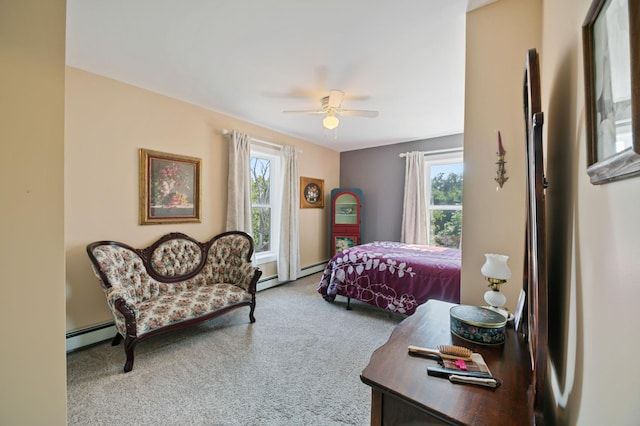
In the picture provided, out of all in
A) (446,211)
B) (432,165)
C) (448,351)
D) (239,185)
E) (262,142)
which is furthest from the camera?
(432,165)

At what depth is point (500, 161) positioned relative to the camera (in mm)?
1517

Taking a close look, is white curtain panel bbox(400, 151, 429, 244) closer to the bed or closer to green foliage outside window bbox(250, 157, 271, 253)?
the bed

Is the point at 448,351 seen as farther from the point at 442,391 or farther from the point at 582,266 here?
the point at 582,266

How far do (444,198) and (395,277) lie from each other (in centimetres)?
222

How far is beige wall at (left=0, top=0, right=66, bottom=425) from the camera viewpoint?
1017mm

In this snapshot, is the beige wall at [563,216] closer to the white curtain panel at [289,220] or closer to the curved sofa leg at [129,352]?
the curved sofa leg at [129,352]

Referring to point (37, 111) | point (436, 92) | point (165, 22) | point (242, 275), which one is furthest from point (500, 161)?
point (242, 275)

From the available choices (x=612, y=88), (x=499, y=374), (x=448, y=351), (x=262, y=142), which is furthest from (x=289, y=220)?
(x=612, y=88)

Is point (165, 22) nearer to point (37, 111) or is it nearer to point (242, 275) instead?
point (37, 111)

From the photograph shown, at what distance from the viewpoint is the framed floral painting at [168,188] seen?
2.92m

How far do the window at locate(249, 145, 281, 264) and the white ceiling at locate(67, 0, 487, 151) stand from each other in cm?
111

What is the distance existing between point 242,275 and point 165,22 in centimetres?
250

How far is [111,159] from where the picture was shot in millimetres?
2684

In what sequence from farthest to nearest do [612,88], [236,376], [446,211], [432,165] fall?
[432,165] < [446,211] < [236,376] < [612,88]
